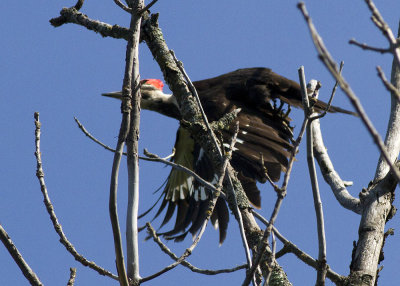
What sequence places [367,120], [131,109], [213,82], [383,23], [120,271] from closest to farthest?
1. [367,120]
2. [383,23]
3. [120,271]
4. [131,109]
5. [213,82]

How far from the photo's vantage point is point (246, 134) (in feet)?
14.6

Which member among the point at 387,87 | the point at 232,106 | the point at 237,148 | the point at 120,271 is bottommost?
the point at 120,271

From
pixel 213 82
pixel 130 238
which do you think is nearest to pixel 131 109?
pixel 130 238

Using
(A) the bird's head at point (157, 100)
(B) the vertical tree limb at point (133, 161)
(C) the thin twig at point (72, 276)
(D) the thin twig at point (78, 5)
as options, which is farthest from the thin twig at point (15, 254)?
(A) the bird's head at point (157, 100)

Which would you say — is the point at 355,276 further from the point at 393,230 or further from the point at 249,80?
the point at 249,80

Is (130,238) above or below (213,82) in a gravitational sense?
below

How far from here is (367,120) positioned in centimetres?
106

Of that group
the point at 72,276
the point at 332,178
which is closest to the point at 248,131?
the point at 332,178

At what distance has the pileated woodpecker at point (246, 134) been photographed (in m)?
4.23

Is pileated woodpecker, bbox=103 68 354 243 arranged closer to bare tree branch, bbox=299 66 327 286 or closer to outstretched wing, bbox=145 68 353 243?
outstretched wing, bbox=145 68 353 243

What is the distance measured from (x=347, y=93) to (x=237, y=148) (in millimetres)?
3379

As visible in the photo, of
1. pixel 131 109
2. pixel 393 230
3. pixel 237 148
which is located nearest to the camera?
pixel 131 109

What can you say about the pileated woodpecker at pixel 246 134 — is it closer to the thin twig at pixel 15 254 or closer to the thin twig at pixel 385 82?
the thin twig at pixel 15 254

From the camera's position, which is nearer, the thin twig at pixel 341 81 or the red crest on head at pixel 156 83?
the thin twig at pixel 341 81
